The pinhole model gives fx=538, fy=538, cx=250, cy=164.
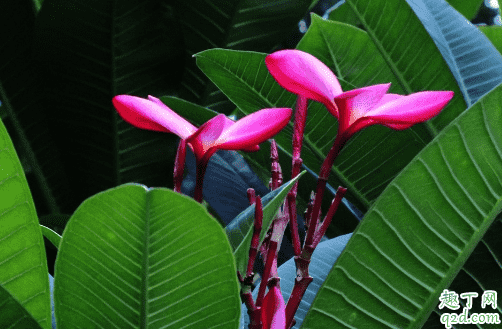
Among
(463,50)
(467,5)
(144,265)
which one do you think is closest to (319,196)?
(144,265)

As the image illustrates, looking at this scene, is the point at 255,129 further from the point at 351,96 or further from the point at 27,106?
the point at 27,106

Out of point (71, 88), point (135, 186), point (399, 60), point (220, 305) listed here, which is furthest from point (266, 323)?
point (71, 88)

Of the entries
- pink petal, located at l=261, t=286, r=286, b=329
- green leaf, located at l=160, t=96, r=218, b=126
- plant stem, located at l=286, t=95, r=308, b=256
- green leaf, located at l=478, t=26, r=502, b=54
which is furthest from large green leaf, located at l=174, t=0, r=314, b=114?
pink petal, located at l=261, t=286, r=286, b=329

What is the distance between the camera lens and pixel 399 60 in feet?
2.50

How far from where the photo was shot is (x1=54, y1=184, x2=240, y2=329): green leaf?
0.34 metres

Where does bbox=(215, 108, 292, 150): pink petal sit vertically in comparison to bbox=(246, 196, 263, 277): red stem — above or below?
above

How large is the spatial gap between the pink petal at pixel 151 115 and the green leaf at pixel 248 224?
3.3 inches

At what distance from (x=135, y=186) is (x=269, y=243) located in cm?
15

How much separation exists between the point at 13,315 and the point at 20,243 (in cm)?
5

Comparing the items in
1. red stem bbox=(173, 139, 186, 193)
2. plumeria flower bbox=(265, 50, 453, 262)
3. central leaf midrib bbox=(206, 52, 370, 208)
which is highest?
plumeria flower bbox=(265, 50, 453, 262)

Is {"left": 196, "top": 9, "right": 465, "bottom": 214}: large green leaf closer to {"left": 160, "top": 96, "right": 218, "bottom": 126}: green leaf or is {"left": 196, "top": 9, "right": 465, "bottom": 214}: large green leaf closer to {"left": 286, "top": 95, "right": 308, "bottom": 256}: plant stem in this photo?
{"left": 160, "top": 96, "right": 218, "bottom": 126}: green leaf

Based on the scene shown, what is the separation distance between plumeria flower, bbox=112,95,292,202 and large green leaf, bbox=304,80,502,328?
0.11 metres

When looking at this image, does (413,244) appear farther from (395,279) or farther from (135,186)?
(135,186)

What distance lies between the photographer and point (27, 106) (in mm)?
983
